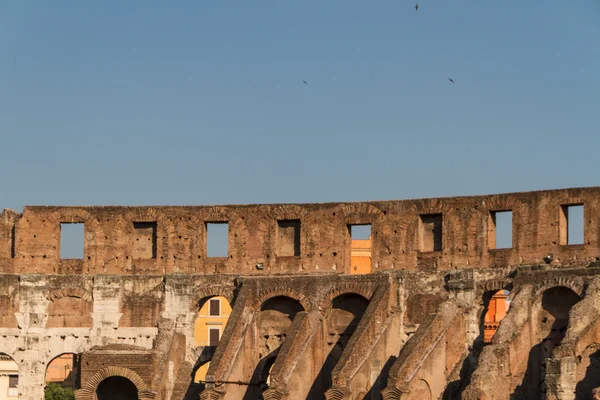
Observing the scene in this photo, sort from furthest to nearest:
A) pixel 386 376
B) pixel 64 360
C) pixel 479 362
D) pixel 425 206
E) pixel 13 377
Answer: pixel 64 360 → pixel 13 377 → pixel 425 206 → pixel 386 376 → pixel 479 362

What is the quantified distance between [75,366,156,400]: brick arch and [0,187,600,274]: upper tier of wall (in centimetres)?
355

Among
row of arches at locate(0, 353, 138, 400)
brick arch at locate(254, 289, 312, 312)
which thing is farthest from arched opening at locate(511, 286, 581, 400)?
row of arches at locate(0, 353, 138, 400)

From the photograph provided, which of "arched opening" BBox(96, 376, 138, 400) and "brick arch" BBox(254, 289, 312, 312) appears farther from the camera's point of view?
"brick arch" BBox(254, 289, 312, 312)

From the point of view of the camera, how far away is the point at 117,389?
3822 cm

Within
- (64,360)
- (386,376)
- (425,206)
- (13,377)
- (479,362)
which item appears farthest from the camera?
(64,360)

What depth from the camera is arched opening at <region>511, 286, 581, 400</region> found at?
34344 millimetres

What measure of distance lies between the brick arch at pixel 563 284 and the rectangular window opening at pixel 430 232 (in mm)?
3869

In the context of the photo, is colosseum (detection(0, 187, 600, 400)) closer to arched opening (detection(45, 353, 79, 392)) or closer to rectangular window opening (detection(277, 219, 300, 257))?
rectangular window opening (detection(277, 219, 300, 257))

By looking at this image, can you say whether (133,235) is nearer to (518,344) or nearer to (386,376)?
(386,376)

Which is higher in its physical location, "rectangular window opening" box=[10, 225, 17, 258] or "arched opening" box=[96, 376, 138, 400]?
"rectangular window opening" box=[10, 225, 17, 258]

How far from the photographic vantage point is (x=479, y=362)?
3341 cm

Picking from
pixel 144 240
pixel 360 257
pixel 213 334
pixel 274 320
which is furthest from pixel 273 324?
pixel 213 334

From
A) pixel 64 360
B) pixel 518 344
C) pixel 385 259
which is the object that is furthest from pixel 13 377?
pixel 518 344

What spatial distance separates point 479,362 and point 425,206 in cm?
610
